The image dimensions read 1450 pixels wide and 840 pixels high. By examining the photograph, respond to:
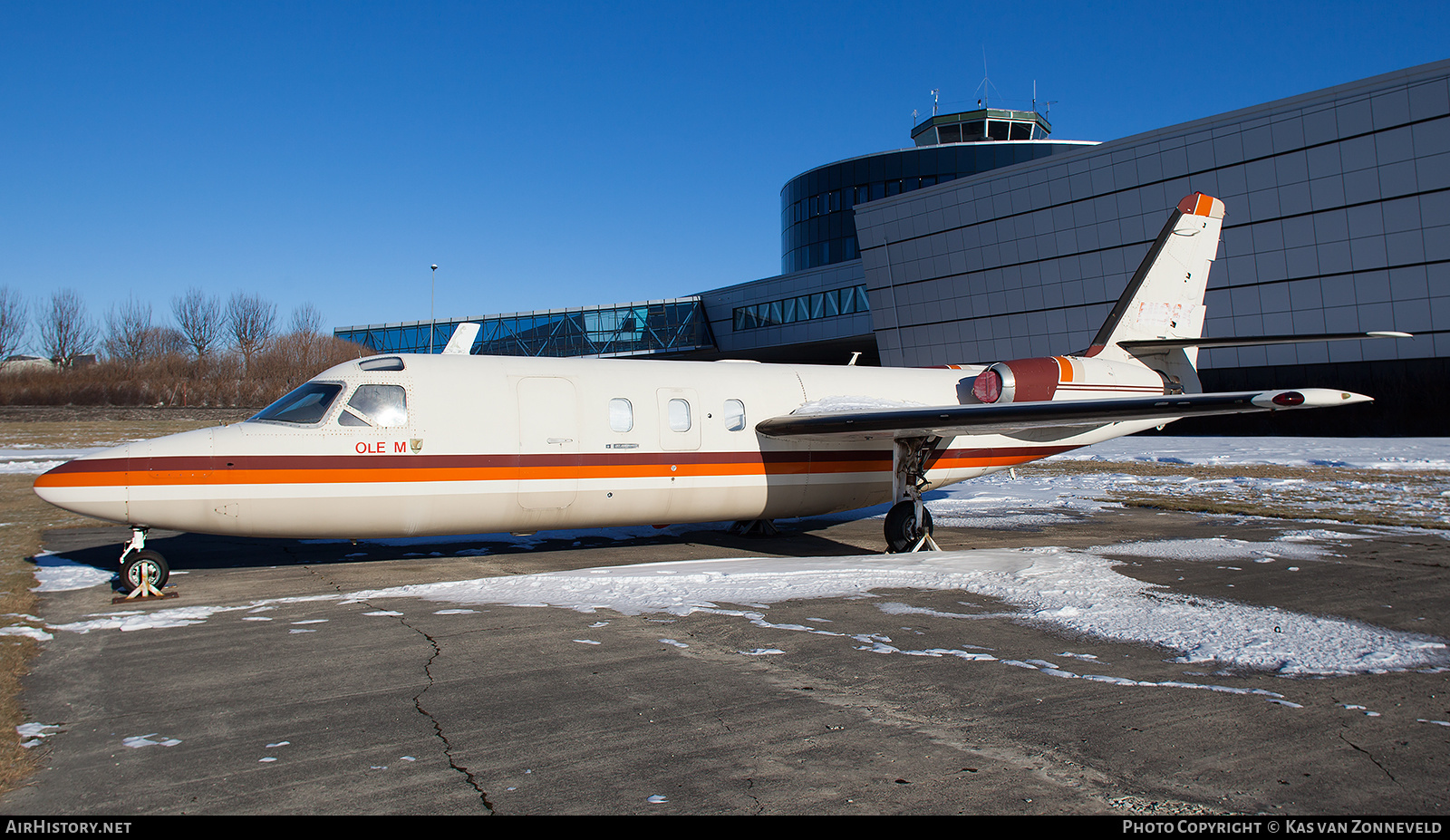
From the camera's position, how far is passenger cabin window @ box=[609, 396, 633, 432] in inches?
436

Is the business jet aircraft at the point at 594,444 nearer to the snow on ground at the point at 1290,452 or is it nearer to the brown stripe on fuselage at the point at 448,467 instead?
the brown stripe on fuselage at the point at 448,467

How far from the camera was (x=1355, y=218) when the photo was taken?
32250 millimetres

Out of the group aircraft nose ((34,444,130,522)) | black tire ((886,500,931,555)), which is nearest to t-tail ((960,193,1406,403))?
black tire ((886,500,931,555))

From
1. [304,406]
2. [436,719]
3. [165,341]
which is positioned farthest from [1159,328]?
[165,341]

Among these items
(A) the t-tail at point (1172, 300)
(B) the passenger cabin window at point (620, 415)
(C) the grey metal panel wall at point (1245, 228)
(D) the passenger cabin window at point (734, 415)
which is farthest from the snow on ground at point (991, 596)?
(C) the grey metal panel wall at point (1245, 228)

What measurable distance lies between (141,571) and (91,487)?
3.21 feet

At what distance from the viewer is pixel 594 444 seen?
1084 cm

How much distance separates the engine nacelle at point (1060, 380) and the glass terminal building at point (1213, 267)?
82.3 ft

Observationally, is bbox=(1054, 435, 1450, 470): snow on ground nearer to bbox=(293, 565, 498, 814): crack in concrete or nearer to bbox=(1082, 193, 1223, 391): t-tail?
bbox=(1082, 193, 1223, 391): t-tail

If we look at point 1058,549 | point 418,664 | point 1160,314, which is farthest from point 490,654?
point 1160,314

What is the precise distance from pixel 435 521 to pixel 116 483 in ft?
10.3

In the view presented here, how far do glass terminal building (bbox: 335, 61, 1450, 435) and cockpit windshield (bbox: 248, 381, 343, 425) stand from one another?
36.5m

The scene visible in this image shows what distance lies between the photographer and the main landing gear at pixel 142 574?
863cm

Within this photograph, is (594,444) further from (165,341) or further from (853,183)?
(853,183)
